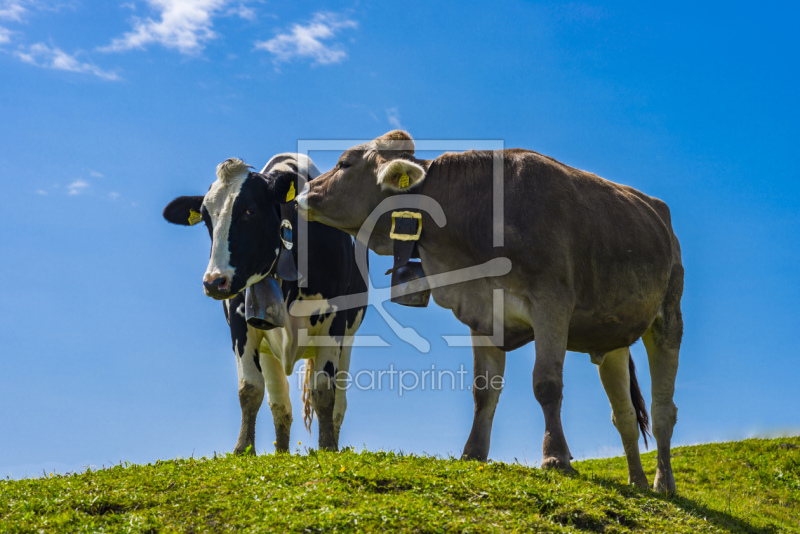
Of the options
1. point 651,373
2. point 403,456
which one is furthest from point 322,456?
point 651,373

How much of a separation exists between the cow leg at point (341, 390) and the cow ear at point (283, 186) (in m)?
2.36

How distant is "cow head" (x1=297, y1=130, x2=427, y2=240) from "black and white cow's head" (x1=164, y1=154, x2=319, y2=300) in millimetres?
799

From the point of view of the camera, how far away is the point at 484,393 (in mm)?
9531

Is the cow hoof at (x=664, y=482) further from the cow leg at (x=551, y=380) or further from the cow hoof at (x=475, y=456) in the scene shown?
the cow hoof at (x=475, y=456)

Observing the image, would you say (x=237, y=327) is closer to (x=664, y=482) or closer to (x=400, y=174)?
(x=400, y=174)

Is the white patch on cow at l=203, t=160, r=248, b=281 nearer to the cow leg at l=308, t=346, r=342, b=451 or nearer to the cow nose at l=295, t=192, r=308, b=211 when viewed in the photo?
the cow nose at l=295, t=192, r=308, b=211

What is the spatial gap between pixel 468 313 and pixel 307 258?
280 centimetres

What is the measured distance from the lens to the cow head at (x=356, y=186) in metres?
9.98

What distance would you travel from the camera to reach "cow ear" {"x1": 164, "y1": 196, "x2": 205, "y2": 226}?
39.7ft

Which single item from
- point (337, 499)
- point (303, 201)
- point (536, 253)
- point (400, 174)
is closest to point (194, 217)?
point (303, 201)

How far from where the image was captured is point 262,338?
11383mm

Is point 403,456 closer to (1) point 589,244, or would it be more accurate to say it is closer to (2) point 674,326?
(1) point 589,244

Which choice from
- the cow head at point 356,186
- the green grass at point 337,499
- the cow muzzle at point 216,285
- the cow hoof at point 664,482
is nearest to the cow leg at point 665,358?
the cow hoof at point 664,482

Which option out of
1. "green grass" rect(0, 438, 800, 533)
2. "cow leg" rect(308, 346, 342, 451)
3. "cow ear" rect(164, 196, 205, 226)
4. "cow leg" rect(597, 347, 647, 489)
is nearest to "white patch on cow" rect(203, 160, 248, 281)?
"cow ear" rect(164, 196, 205, 226)
